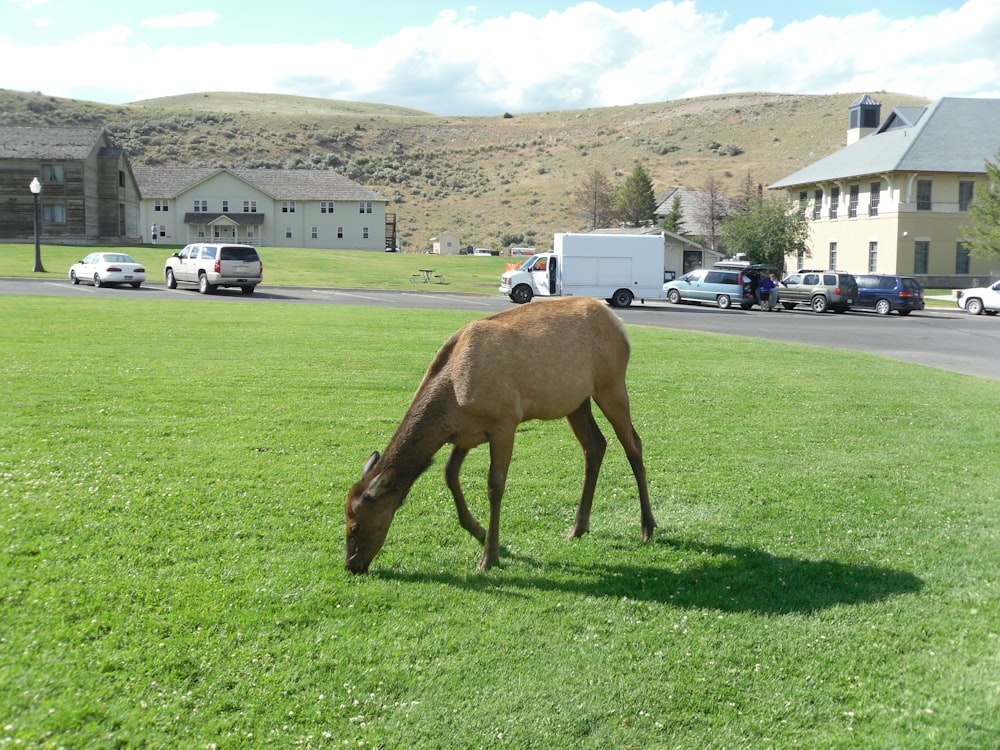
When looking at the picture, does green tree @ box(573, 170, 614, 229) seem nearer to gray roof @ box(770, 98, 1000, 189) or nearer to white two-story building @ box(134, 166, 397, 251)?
white two-story building @ box(134, 166, 397, 251)

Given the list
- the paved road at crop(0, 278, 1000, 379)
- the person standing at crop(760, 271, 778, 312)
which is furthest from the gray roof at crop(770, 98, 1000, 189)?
the person standing at crop(760, 271, 778, 312)

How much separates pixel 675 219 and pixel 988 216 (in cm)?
3163

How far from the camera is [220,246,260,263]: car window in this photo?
38219 mm

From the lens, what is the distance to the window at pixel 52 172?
72375mm

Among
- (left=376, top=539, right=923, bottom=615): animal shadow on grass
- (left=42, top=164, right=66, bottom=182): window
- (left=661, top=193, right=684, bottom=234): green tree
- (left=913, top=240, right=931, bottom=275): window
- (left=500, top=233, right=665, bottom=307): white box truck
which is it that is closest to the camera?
(left=376, top=539, right=923, bottom=615): animal shadow on grass

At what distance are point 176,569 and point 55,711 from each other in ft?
5.95

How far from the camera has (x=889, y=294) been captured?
1662 inches

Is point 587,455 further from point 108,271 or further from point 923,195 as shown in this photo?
point 923,195

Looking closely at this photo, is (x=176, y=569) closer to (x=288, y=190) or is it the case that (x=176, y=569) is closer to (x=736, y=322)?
(x=736, y=322)

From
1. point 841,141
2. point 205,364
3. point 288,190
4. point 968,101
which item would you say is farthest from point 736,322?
point 841,141

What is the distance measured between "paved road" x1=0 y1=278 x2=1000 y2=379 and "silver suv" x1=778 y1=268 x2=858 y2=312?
93cm

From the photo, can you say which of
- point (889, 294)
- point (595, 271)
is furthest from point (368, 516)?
point (889, 294)

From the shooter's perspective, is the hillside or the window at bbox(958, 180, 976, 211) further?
the hillside

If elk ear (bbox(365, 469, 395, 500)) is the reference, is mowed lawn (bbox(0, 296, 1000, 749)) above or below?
below
